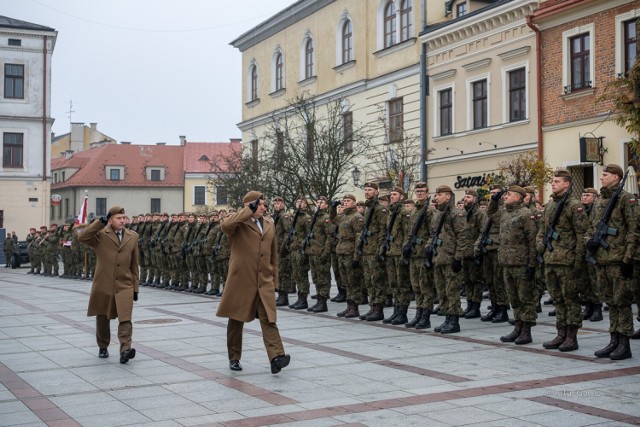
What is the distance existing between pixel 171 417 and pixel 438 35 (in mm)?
23882

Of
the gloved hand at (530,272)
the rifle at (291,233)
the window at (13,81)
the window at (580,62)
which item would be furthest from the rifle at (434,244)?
the window at (13,81)

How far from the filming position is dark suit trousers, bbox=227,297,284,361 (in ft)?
29.9

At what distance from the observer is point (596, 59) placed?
23.2 metres

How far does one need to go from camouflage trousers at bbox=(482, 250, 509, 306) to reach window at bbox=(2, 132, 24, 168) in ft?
123

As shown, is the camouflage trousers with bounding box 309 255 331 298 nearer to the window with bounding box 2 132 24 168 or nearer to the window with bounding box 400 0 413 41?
the window with bounding box 400 0 413 41

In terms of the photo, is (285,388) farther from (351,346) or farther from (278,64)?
(278,64)

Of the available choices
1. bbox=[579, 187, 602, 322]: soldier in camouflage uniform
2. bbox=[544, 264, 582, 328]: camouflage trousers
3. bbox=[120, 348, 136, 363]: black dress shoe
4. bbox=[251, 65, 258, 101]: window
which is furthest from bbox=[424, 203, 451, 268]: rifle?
bbox=[251, 65, 258, 101]: window

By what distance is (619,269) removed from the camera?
32.5 feet

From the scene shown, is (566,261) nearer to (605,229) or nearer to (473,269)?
(605,229)

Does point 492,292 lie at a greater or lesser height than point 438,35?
lesser

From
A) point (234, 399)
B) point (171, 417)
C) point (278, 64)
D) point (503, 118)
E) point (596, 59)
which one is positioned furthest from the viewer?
point (278, 64)

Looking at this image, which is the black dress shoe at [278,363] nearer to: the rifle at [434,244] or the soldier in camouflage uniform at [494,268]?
the rifle at [434,244]

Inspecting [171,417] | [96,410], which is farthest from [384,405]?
[96,410]

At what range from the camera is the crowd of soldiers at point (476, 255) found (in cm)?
1005
